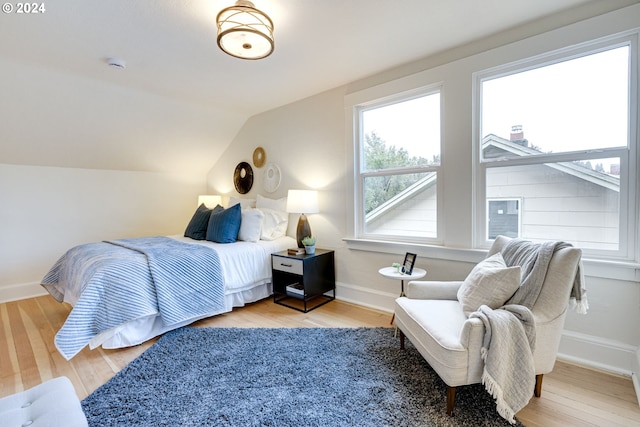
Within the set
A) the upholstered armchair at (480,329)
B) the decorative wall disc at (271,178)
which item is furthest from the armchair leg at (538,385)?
the decorative wall disc at (271,178)

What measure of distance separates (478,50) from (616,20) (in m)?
0.79

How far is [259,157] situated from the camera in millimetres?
4121

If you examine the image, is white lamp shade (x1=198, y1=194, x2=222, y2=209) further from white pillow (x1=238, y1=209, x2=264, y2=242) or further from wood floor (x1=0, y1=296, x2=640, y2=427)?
wood floor (x1=0, y1=296, x2=640, y2=427)

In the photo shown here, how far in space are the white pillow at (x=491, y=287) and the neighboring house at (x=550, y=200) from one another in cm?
69

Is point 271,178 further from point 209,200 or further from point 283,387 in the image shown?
point 283,387

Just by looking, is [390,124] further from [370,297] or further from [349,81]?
[370,297]

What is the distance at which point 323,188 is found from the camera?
3.42 m

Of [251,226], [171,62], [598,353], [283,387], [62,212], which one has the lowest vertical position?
[283,387]

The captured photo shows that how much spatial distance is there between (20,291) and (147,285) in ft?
8.33

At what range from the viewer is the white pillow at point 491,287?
5.24 ft

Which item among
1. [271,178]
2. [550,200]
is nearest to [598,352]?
[550,200]

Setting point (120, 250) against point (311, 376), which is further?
point (120, 250)

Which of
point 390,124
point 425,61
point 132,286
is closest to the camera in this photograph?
point 132,286

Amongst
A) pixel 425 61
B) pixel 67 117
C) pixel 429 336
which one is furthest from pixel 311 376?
pixel 67 117
